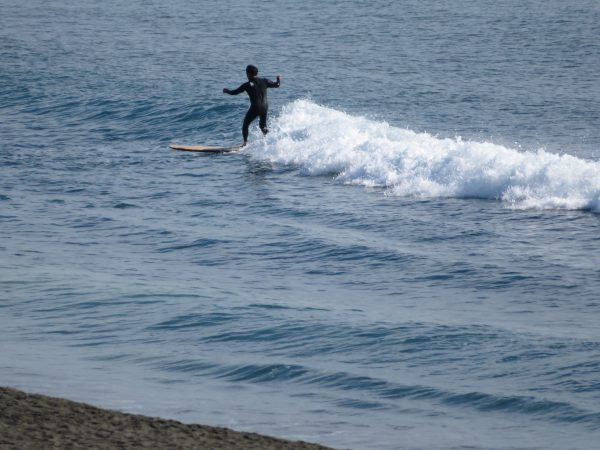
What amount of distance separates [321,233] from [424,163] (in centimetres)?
Result: 470

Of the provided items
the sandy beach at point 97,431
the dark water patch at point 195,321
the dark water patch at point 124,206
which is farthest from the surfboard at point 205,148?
the sandy beach at point 97,431

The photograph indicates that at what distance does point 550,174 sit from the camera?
19297 mm

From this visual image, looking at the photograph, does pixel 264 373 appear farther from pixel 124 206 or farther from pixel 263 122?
pixel 263 122

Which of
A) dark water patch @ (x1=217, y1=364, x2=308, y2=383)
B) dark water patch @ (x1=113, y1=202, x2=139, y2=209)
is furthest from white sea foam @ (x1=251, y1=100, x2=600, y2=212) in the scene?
dark water patch @ (x1=217, y1=364, x2=308, y2=383)

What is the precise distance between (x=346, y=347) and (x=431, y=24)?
2589cm

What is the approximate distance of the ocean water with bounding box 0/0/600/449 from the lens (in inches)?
418

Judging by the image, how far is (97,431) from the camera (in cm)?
868

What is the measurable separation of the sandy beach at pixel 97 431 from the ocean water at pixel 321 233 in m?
0.67

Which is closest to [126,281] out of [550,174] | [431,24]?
[550,174]

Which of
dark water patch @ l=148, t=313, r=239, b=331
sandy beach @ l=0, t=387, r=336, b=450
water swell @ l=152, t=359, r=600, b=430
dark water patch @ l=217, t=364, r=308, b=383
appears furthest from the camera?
dark water patch @ l=148, t=313, r=239, b=331

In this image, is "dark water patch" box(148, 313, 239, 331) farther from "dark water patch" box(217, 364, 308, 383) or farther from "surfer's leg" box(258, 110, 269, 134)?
"surfer's leg" box(258, 110, 269, 134)

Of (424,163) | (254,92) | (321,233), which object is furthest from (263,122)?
(321,233)

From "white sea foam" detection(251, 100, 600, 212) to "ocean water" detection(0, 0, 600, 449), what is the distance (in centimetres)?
6

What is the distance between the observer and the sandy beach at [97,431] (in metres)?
8.37
